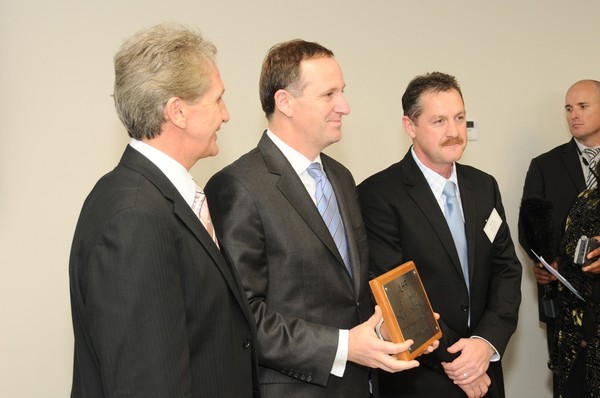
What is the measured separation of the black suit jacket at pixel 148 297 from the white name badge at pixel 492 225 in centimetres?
141

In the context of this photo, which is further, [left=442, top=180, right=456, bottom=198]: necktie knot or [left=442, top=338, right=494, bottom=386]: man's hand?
[left=442, top=180, right=456, bottom=198]: necktie knot

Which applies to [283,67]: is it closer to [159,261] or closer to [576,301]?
[159,261]

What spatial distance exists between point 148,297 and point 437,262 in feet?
4.82

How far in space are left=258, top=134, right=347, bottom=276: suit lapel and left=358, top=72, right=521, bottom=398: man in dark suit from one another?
524 millimetres

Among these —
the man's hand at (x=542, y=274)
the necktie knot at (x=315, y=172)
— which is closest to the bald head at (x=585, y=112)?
the man's hand at (x=542, y=274)

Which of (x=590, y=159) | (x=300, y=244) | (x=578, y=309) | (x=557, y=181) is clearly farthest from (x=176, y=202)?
(x=590, y=159)

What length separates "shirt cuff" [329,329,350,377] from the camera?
1941 millimetres

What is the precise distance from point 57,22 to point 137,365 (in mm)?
2042

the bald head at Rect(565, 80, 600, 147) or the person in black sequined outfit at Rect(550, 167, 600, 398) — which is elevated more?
the bald head at Rect(565, 80, 600, 147)

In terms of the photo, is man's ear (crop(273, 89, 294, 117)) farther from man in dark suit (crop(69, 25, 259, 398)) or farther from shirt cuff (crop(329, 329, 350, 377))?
shirt cuff (crop(329, 329, 350, 377))

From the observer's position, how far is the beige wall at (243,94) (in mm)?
2789

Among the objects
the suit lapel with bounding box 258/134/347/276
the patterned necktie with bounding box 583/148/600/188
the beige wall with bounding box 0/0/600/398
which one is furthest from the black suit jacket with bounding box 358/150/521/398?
the patterned necktie with bounding box 583/148/600/188

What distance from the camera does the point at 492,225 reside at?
2674 mm

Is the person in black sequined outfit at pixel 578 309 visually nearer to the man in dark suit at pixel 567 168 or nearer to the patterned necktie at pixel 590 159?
the man in dark suit at pixel 567 168
